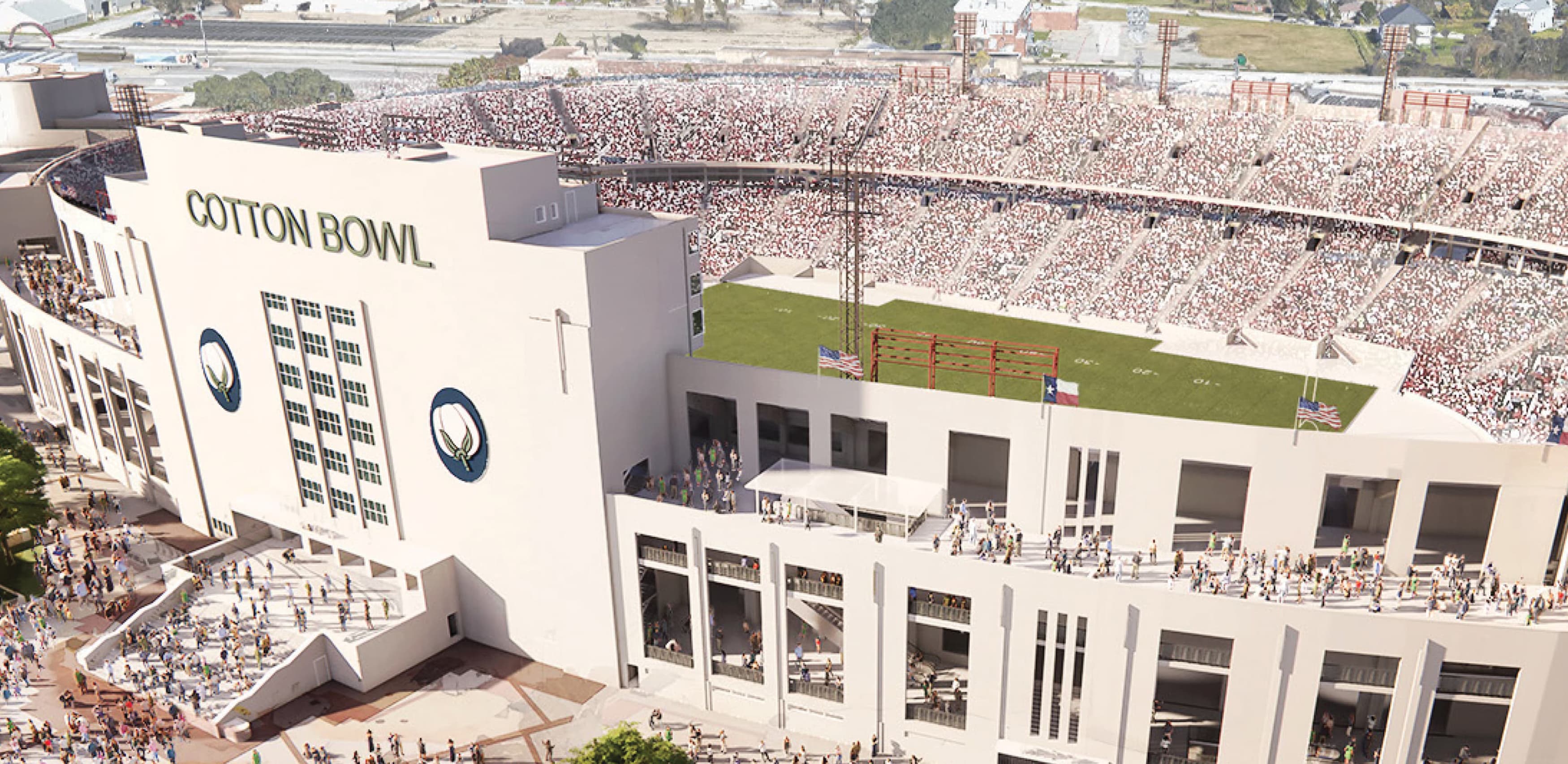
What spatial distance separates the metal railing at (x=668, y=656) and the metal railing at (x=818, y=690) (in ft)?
11.4

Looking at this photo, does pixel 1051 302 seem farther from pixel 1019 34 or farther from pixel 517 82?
pixel 1019 34

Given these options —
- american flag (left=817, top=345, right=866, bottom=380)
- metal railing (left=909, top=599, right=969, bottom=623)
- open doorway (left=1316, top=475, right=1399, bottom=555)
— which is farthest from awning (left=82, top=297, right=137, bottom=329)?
open doorway (left=1316, top=475, right=1399, bottom=555)

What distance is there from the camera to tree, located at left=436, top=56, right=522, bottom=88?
152625 mm

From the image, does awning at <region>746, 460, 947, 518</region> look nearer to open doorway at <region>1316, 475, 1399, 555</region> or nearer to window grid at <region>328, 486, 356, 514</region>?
open doorway at <region>1316, 475, 1399, 555</region>

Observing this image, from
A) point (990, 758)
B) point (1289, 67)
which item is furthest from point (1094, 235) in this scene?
point (1289, 67)

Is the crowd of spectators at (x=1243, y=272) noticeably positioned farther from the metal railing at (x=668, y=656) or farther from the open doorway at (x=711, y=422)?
the metal railing at (x=668, y=656)

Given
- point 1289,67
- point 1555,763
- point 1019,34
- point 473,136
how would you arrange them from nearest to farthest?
point 1555,763 → point 473,136 → point 1289,67 → point 1019,34

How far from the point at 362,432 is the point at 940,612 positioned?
70.9ft

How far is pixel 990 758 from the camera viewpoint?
111ft

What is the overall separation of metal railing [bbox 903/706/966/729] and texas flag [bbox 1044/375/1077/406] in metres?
9.83

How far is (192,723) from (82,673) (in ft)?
17.9

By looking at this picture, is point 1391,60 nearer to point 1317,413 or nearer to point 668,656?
point 1317,413

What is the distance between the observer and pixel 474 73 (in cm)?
15625

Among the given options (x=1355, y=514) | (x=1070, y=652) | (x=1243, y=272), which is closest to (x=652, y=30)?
(x=1243, y=272)
